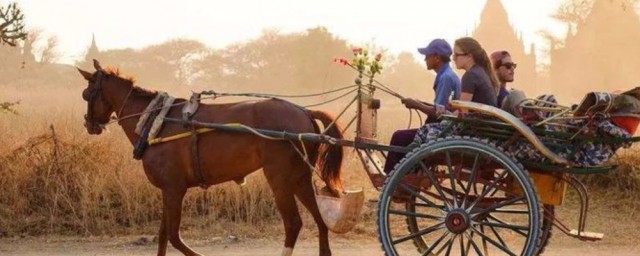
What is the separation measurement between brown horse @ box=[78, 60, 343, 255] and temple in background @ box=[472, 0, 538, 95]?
1898 inches

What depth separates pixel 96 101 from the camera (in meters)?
6.84

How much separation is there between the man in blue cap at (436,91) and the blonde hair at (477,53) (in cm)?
26

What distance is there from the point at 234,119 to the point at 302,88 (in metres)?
36.8

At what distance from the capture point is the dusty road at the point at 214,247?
759cm

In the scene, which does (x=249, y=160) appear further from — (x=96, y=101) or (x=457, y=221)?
(x=457, y=221)

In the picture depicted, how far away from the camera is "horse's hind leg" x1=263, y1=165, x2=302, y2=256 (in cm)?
628

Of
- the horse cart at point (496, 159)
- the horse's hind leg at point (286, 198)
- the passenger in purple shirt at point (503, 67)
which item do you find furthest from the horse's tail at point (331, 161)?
the passenger in purple shirt at point (503, 67)

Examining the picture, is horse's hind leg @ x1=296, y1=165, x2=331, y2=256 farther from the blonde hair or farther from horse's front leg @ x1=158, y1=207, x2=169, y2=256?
the blonde hair

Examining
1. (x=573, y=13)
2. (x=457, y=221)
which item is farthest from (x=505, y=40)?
(x=457, y=221)

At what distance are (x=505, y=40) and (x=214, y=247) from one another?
48.1 m

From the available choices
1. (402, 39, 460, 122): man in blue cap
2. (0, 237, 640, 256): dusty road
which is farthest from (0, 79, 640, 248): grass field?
(402, 39, 460, 122): man in blue cap

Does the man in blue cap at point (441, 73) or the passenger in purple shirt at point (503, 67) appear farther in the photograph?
the passenger in purple shirt at point (503, 67)

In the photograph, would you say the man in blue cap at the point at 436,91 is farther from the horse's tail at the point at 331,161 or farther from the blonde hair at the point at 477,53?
the horse's tail at the point at 331,161

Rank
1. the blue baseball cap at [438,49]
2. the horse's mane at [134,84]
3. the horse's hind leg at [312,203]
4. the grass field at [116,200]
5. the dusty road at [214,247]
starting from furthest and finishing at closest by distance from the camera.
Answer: the grass field at [116,200] → the dusty road at [214,247] → the horse's mane at [134,84] → the horse's hind leg at [312,203] → the blue baseball cap at [438,49]
